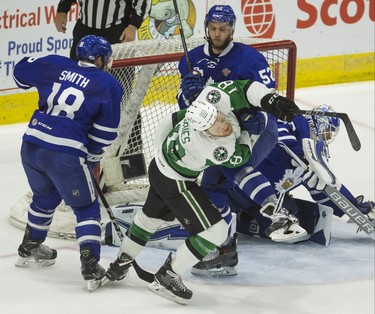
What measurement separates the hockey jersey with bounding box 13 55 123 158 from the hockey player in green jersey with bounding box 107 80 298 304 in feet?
0.81

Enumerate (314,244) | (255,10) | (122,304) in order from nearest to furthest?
(122,304), (314,244), (255,10)

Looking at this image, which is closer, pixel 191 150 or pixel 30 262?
pixel 191 150

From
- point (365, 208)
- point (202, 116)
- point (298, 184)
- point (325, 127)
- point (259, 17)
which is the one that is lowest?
point (365, 208)

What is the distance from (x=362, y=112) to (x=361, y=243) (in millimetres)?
2513

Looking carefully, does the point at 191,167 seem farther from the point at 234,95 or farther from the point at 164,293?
the point at 164,293

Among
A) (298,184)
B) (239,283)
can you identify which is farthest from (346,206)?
(239,283)

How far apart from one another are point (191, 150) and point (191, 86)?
461 mm

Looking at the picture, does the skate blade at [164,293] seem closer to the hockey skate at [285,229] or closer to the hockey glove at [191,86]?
the hockey skate at [285,229]

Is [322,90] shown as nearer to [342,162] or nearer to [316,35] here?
[316,35]

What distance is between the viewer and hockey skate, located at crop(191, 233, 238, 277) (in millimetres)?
5457

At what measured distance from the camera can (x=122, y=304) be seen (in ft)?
16.4

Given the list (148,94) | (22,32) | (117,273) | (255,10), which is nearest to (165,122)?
(117,273)

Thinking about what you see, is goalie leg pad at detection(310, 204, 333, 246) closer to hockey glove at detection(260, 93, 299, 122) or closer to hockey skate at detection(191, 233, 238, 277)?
hockey skate at detection(191, 233, 238, 277)

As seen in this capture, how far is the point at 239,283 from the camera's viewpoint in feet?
17.7
